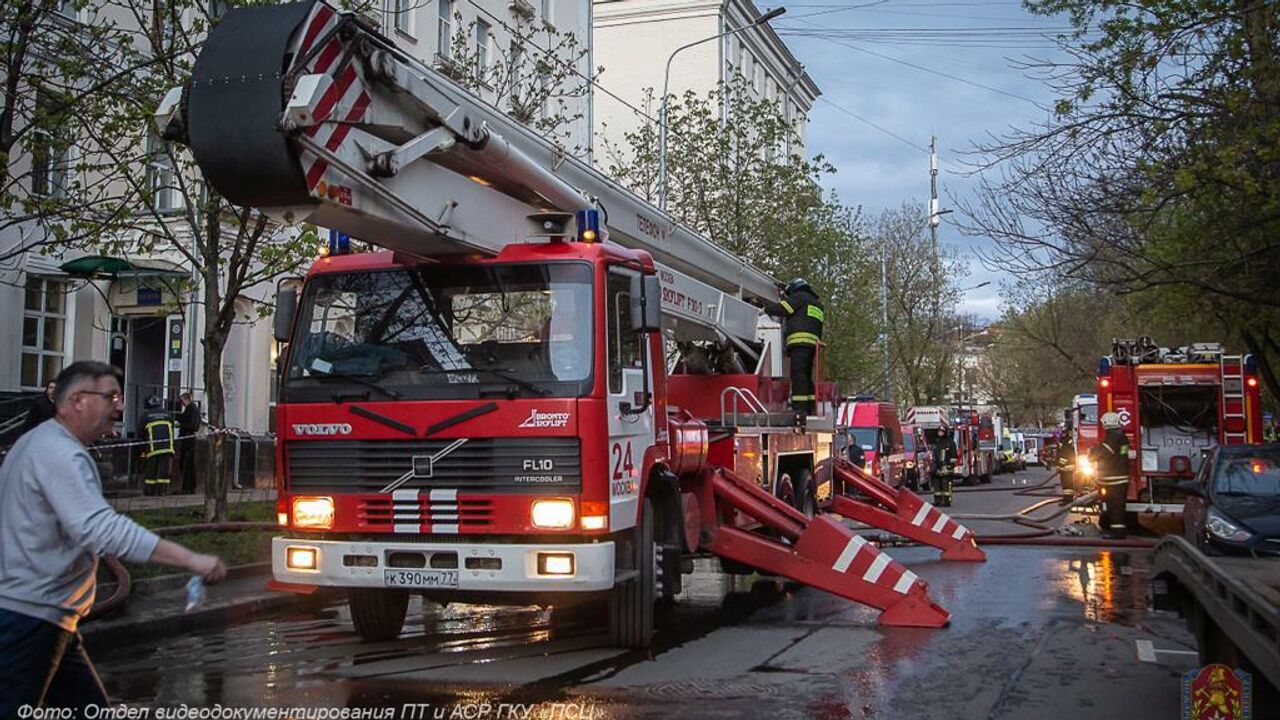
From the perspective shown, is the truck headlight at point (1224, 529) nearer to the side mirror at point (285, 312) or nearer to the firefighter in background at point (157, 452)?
the side mirror at point (285, 312)

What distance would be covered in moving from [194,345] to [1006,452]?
50.1 metres

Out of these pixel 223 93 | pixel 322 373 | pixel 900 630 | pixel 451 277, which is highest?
pixel 223 93

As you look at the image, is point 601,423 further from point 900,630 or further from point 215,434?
point 215,434

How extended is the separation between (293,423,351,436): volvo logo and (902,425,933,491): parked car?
2525 cm

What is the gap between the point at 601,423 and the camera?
779cm

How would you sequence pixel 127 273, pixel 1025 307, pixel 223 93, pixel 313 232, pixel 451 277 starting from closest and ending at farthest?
pixel 223 93, pixel 451 277, pixel 313 232, pixel 127 273, pixel 1025 307

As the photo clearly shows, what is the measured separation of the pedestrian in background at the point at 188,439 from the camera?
19125 millimetres

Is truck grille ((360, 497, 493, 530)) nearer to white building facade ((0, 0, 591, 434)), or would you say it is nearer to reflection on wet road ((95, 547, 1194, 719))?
reflection on wet road ((95, 547, 1194, 719))

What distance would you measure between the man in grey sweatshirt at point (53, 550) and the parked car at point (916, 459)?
2879cm

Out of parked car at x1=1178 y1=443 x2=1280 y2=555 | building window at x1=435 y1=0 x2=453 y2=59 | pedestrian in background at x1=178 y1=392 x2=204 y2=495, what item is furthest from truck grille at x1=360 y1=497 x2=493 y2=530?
building window at x1=435 y1=0 x2=453 y2=59

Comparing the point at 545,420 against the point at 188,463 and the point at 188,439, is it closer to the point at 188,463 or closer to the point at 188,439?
the point at 188,439

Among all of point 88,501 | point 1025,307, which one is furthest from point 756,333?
point 1025,307

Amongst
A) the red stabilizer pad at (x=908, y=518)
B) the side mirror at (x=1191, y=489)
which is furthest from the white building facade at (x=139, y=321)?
the side mirror at (x=1191, y=489)

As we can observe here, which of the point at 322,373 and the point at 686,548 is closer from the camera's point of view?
the point at 322,373
